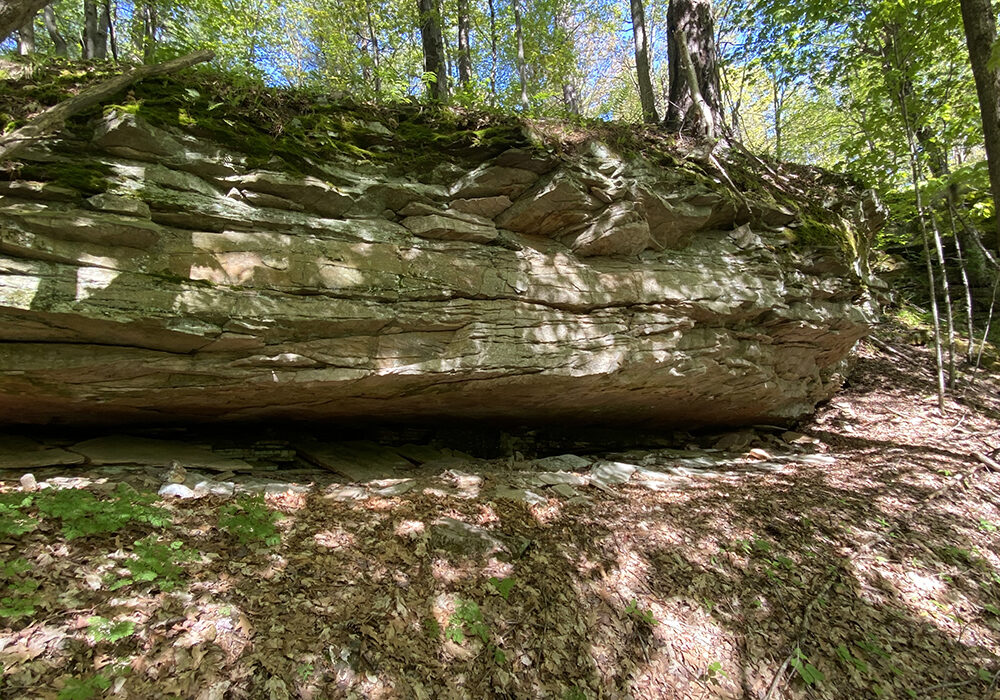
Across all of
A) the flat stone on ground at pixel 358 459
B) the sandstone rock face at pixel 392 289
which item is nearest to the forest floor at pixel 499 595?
the flat stone on ground at pixel 358 459

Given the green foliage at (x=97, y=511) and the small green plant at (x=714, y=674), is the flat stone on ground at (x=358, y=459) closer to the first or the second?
the green foliage at (x=97, y=511)

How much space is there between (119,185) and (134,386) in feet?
6.60

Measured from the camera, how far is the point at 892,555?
489 centimetres

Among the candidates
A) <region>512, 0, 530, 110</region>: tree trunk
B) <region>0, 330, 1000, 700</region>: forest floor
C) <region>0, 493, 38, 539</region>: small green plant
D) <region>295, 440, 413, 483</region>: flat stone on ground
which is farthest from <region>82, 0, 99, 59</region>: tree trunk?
<region>0, 493, 38, 539</region>: small green plant

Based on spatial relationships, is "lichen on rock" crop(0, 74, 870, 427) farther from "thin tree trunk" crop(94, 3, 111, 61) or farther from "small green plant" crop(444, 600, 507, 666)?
"thin tree trunk" crop(94, 3, 111, 61)

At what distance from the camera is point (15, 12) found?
355 centimetres

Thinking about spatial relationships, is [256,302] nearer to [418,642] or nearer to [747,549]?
[418,642]

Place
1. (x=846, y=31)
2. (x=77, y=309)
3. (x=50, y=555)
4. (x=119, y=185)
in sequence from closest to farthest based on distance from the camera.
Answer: (x=50, y=555) → (x=77, y=309) → (x=119, y=185) → (x=846, y=31)

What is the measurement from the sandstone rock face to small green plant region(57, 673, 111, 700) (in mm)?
2947

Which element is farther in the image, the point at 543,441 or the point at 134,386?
the point at 543,441

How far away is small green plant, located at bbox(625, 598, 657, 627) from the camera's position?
3747 mm

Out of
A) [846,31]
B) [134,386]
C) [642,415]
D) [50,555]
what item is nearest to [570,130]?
[642,415]

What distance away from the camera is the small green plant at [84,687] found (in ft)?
7.64

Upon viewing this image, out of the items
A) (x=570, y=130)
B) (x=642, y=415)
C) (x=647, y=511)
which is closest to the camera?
(x=647, y=511)
